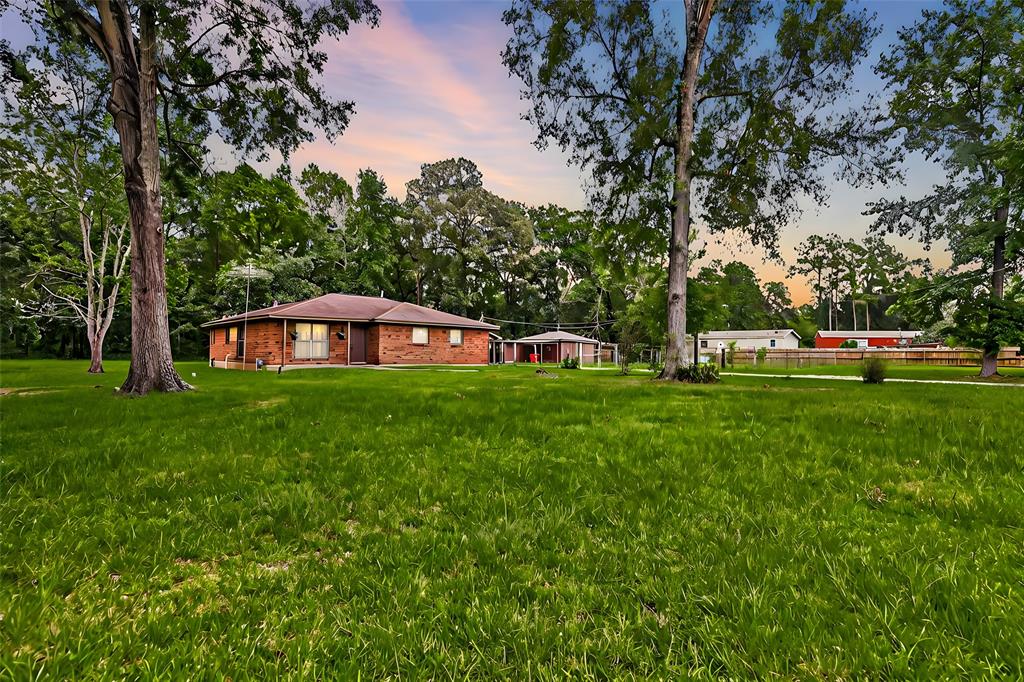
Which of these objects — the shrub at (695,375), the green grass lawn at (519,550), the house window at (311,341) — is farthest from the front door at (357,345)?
the green grass lawn at (519,550)

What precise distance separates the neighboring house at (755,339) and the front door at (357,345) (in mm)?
31993

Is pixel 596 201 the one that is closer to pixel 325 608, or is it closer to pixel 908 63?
pixel 908 63

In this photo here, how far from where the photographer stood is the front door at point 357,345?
25547 mm

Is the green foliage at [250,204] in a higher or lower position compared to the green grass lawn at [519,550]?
higher

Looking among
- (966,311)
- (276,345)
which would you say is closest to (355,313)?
(276,345)

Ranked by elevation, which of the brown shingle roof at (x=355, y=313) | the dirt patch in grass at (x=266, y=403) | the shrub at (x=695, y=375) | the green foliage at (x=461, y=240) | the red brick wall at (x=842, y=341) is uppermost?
the green foliage at (x=461, y=240)

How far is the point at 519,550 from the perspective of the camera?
8.74ft

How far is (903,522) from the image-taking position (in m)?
2.96

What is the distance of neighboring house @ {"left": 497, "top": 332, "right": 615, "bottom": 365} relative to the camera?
3869 centimetres

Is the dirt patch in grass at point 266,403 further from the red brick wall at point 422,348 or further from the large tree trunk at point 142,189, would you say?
the red brick wall at point 422,348

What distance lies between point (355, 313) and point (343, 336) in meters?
1.76

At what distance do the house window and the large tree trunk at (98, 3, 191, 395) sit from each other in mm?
13678

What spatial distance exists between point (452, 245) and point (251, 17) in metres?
30.9

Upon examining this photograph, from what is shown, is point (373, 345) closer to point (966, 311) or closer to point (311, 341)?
point (311, 341)
